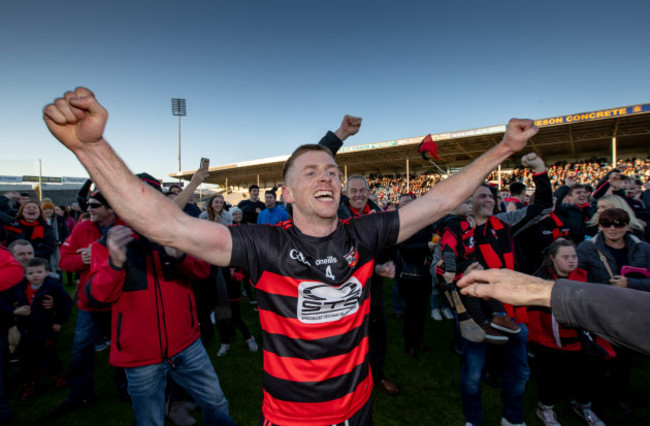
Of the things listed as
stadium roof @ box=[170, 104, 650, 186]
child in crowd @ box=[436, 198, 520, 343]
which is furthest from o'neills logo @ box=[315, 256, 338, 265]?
stadium roof @ box=[170, 104, 650, 186]

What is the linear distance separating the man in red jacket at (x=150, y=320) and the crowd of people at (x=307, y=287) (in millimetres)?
10

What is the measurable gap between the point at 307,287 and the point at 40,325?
480 centimetres

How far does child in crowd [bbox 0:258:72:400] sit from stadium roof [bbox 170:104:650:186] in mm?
22792

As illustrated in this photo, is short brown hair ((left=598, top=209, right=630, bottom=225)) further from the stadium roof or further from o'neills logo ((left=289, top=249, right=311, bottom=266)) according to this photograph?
the stadium roof

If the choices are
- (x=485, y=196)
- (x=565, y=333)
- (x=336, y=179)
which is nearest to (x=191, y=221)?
(x=336, y=179)

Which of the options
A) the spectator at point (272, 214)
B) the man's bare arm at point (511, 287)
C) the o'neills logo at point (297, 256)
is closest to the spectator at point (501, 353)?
the man's bare arm at point (511, 287)

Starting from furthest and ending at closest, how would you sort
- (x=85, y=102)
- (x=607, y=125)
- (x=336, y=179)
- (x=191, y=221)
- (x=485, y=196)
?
(x=607, y=125), (x=485, y=196), (x=336, y=179), (x=191, y=221), (x=85, y=102)

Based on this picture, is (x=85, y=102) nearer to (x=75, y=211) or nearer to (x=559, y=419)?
(x=559, y=419)

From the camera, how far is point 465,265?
315 cm

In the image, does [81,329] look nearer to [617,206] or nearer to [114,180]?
[114,180]

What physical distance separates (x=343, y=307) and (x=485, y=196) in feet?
7.42

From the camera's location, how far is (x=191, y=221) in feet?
4.46

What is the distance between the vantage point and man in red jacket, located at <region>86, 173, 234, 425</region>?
2.28 meters

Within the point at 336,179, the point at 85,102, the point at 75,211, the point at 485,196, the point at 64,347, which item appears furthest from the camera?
the point at 75,211
